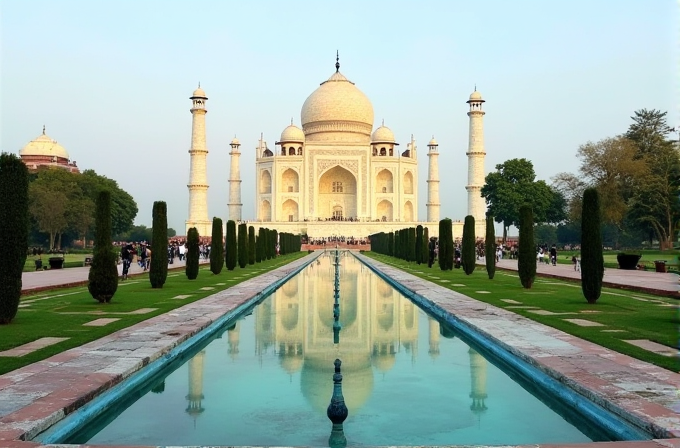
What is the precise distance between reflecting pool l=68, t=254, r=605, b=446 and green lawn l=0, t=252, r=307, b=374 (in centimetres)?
104

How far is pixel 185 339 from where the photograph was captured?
5.95m

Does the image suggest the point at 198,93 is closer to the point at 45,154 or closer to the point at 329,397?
the point at 45,154

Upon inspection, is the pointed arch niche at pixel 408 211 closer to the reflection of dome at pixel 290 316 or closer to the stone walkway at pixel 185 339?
the reflection of dome at pixel 290 316

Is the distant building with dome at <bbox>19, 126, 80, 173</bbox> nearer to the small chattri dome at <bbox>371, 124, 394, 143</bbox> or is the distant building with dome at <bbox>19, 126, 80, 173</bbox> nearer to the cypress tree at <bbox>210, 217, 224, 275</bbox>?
the small chattri dome at <bbox>371, 124, 394, 143</bbox>

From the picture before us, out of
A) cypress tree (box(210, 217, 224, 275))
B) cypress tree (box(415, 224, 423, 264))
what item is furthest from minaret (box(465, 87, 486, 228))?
cypress tree (box(210, 217, 224, 275))

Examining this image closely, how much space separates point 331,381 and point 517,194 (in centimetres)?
3376

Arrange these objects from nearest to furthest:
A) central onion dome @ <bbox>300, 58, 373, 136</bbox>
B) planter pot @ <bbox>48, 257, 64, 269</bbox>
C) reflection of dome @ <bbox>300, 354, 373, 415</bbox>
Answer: reflection of dome @ <bbox>300, 354, 373, 415</bbox> < planter pot @ <bbox>48, 257, 64, 269</bbox> < central onion dome @ <bbox>300, 58, 373, 136</bbox>

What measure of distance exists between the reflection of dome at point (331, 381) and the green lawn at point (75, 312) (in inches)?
79.4

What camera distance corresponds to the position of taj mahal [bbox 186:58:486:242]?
4425 cm

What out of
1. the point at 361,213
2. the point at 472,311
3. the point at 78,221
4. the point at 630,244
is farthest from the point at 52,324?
the point at 630,244

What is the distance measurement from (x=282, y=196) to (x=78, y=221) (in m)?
15.1

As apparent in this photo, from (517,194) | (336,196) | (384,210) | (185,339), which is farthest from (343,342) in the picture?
(336,196)

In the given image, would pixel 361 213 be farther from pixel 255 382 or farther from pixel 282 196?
pixel 255 382

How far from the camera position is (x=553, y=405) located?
405cm
